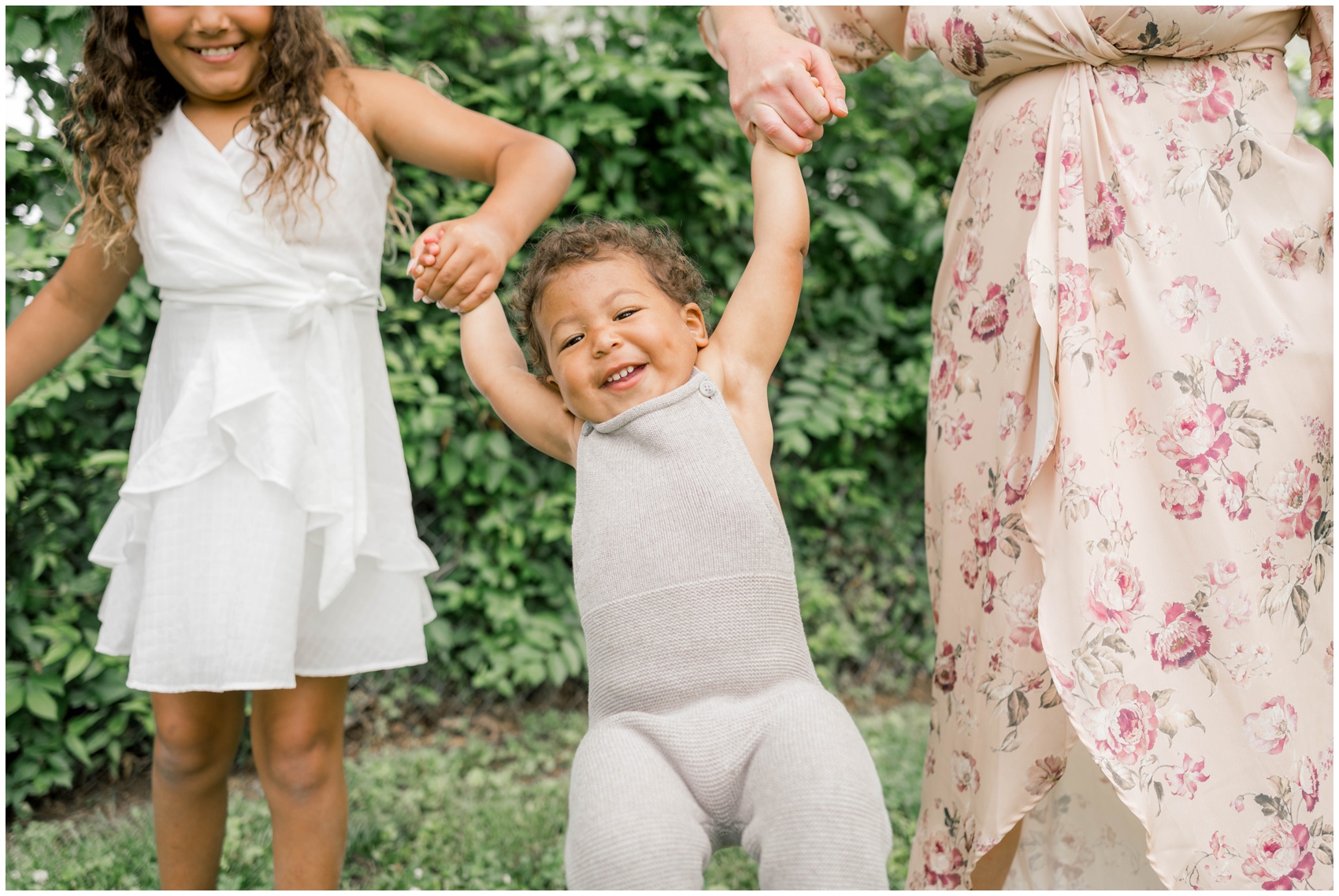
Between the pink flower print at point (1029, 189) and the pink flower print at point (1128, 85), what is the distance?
0.50ft

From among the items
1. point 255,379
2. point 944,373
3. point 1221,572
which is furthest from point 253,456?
point 1221,572

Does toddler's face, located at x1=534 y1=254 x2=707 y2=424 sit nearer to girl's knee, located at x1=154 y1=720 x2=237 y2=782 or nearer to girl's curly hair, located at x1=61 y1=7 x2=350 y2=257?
girl's curly hair, located at x1=61 y1=7 x2=350 y2=257

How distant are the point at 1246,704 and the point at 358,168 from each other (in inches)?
→ 64.9

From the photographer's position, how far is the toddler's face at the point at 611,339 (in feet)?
4.66

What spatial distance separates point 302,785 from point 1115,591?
1.35 metres

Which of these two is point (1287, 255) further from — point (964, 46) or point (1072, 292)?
point (964, 46)

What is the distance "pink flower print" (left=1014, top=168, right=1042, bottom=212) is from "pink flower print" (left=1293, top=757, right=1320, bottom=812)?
901mm

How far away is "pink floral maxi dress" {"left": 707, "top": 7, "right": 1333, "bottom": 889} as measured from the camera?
1.43 meters

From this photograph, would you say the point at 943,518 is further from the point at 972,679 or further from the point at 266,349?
the point at 266,349

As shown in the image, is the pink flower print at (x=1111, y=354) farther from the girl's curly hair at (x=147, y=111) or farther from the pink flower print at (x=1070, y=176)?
the girl's curly hair at (x=147, y=111)

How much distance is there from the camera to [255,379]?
1676 millimetres

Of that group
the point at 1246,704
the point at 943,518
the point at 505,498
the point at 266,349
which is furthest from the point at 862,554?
the point at 266,349

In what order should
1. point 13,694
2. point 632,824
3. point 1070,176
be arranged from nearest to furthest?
point 632,824 → point 1070,176 → point 13,694

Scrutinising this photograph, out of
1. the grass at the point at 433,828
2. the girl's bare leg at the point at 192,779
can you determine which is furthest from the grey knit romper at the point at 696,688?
the grass at the point at 433,828
